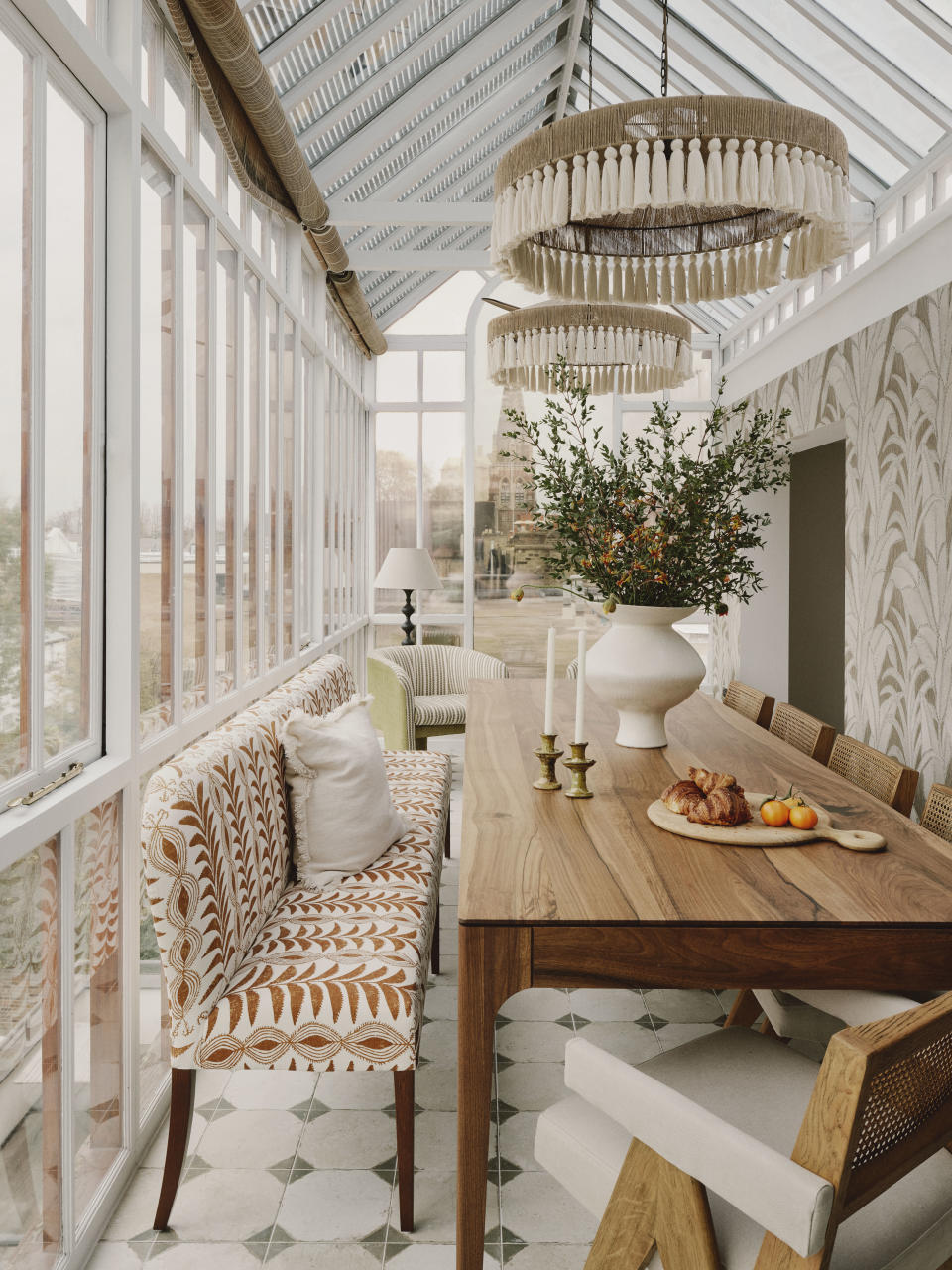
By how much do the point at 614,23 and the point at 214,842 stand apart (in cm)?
454

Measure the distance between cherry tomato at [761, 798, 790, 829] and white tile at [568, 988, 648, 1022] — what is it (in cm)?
115

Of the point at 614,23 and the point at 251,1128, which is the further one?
the point at 614,23

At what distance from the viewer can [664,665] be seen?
2477 mm

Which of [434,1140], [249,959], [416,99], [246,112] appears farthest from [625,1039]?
[416,99]

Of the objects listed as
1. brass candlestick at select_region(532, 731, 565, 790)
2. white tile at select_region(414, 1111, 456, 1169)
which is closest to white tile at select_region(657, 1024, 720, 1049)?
white tile at select_region(414, 1111, 456, 1169)

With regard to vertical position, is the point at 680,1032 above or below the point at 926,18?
below

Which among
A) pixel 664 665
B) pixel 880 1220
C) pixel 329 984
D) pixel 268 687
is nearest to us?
pixel 880 1220

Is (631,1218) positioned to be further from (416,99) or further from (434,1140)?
(416,99)

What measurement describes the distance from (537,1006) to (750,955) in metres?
1.63

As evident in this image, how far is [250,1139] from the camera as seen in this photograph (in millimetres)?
2258

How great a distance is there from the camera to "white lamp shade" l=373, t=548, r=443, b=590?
6117 mm

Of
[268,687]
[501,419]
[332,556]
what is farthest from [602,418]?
[268,687]

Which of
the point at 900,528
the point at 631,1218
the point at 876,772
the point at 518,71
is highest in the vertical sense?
the point at 518,71

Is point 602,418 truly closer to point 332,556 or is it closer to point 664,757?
point 332,556
